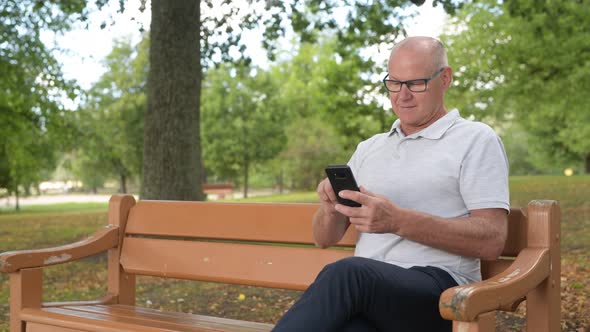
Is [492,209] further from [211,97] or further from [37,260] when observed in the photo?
[211,97]

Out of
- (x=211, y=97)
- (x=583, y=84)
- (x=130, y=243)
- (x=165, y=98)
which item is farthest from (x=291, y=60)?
(x=130, y=243)

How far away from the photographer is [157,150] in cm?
805

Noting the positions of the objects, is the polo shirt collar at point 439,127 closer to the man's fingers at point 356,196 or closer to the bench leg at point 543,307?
the man's fingers at point 356,196

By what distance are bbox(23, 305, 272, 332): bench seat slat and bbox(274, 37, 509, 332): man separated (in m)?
0.62

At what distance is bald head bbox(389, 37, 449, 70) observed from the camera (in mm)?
2863

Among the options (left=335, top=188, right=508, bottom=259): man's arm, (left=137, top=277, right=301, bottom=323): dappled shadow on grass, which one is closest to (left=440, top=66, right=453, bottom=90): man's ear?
(left=335, top=188, right=508, bottom=259): man's arm

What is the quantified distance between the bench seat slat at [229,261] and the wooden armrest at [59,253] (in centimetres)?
11

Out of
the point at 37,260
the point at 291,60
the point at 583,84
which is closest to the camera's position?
the point at 37,260

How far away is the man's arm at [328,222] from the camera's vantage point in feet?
9.34

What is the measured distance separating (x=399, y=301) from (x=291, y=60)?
125 feet

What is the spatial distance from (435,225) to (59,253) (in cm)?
202

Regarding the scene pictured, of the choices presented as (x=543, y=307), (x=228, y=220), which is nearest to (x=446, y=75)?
(x=543, y=307)

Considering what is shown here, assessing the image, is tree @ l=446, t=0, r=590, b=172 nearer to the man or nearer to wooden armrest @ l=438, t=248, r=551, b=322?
the man

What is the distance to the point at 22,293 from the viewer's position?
3.50 metres
